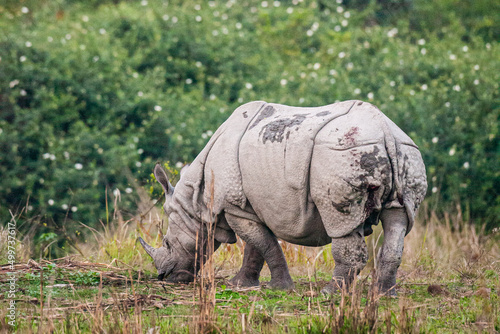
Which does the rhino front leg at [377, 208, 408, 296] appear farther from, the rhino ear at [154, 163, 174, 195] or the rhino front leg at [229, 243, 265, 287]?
the rhino ear at [154, 163, 174, 195]

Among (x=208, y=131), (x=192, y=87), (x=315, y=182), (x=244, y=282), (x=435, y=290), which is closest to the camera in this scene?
(x=315, y=182)

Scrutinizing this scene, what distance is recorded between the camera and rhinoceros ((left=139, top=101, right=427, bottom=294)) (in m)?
4.93

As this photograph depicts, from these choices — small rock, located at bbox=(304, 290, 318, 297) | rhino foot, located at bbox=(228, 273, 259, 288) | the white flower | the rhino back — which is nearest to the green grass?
small rock, located at bbox=(304, 290, 318, 297)

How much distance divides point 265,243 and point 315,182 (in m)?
0.97

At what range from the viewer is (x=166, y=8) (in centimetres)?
1587

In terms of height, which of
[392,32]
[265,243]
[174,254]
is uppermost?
[392,32]

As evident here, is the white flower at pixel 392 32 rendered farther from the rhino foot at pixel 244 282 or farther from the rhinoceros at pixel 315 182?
the rhino foot at pixel 244 282

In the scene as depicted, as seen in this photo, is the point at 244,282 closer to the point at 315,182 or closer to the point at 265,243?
the point at 265,243

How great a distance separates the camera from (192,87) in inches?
555

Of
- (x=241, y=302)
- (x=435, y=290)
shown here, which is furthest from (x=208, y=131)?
(x=241, y=302)

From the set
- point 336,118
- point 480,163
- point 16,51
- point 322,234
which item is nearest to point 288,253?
point 322,234

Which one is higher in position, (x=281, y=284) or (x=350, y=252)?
(x=350, y=252)

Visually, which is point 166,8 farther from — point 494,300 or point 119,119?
point 494,300

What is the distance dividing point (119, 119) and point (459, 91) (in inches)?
241
